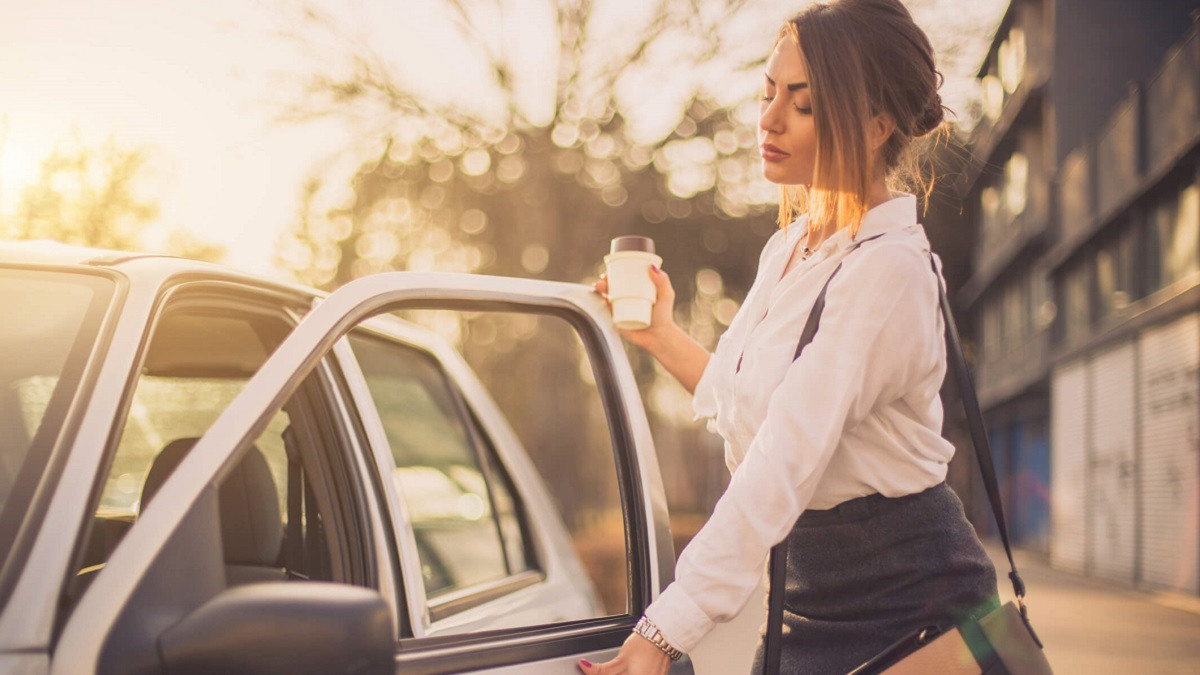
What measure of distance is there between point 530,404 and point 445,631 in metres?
16.1

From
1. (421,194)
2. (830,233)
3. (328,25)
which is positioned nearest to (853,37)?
(830,233)

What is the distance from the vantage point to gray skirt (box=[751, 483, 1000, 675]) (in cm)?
200

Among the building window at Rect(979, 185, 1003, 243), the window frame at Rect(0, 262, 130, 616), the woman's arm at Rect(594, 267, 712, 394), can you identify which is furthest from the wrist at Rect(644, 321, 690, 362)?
the building window at Rect(979, 185, 1003, 243)

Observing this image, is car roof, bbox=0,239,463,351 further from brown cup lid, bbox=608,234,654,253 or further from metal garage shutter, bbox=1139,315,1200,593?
metal garage shutter, bbox=1139,315,1200,593

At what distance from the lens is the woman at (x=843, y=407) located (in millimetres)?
1904

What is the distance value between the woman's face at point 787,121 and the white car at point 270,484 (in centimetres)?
52

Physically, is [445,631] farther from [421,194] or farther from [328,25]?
[421,194]

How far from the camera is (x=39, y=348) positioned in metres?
1.97

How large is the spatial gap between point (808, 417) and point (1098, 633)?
11.7 m

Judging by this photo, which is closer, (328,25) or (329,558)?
(329,558)

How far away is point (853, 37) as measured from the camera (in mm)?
2094

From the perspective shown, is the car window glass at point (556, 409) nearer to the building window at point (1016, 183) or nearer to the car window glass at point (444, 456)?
the car window glass at point (444, 456)

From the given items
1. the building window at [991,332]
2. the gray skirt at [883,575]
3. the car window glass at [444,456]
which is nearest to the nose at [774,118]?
the gray skirt at [883,575]

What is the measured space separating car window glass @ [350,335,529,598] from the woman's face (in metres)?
1.39
